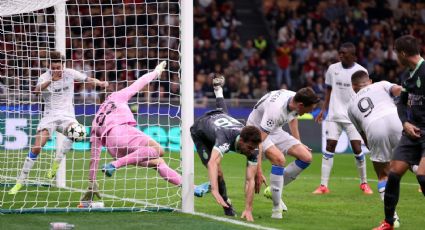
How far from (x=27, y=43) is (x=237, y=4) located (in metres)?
19.1

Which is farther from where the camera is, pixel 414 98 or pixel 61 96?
pixel 61 96

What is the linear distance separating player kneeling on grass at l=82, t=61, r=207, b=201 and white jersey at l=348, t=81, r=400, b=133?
2270 mm

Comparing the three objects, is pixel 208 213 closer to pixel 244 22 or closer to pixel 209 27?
pixel 209 27

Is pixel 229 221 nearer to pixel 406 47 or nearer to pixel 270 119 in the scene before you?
pixel 270 119

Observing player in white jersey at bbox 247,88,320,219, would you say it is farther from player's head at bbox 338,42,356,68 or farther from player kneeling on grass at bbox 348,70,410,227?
player's head at bbox 338,42,356,68

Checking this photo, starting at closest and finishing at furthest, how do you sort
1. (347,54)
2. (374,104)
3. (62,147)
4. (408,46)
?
1. (408,46)
2. (374,104)
3. (62,147)
4. (347,54)

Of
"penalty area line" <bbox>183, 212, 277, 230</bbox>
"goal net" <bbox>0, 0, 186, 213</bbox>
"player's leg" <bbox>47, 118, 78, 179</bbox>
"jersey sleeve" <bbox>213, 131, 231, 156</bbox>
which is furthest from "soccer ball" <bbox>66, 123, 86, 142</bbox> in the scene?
"jersey sleeve" <bbox>213, 131, 231, 156</bbox>

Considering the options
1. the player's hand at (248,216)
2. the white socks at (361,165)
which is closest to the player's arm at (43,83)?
the player's hand at (248,216)

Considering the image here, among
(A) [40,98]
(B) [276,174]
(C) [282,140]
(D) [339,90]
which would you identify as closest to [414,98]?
(B) [276,174]

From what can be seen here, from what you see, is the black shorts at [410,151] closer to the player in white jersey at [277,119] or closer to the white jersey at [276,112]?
the player in white jersey at [277,119]

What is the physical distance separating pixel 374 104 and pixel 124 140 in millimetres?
3221

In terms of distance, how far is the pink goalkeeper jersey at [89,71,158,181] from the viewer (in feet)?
40.5

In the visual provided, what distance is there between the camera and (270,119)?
11.4 m

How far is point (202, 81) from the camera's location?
1029 inches
